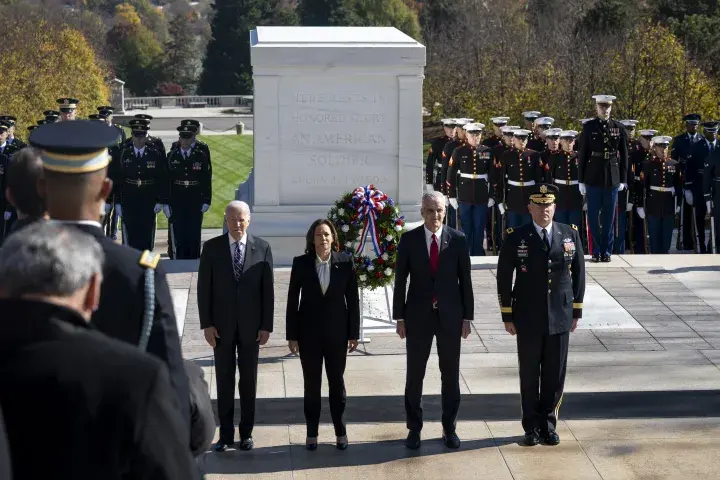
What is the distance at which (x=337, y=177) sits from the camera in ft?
44.1

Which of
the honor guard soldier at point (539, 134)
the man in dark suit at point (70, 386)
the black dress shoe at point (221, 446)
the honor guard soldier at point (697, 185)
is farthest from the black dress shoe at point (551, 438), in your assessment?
the honor guard soldier at point (697, 185)

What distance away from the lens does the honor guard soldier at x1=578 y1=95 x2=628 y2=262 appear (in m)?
13.9

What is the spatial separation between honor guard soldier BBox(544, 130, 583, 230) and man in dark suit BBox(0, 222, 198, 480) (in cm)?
1203

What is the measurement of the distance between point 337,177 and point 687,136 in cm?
499

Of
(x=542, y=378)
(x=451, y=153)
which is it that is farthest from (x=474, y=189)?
(x=542, y=378)

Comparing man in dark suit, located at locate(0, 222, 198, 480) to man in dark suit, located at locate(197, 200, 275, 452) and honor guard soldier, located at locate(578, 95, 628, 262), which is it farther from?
honor guard soldier, located at locate(578, 95, 628, 262)

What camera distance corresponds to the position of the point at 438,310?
8.09 m

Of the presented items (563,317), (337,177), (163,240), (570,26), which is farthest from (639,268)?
(570,26)

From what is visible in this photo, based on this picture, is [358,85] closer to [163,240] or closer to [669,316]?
[669,316]

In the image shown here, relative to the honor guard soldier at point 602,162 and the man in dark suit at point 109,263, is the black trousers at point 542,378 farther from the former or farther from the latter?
the honor guard soldier at point 602,162

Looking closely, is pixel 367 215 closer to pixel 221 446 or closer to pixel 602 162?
pixel 221 446

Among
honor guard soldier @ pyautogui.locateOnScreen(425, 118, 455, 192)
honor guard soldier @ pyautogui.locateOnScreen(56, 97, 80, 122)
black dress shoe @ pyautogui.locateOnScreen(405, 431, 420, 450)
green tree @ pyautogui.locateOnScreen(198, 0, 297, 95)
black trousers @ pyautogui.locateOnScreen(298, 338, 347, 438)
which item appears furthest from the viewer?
green tree @ pyautogui.locateOnScreen(198, 0, 297, 95)

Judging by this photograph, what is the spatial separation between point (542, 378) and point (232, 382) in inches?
71.7

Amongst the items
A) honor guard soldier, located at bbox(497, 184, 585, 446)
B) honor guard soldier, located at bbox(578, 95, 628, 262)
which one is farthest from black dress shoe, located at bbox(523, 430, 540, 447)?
honor guard soldier, located at bbox(578, 95, 628, 262)
